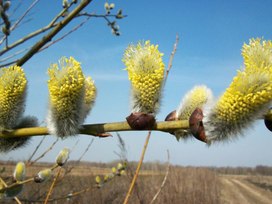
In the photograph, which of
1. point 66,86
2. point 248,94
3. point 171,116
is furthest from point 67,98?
point 248,94

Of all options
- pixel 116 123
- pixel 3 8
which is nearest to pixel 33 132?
pixel 116 123

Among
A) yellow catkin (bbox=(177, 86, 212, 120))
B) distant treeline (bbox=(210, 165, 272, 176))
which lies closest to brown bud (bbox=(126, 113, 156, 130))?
yellow catkin (bbox=(177, 86, 212, 120))

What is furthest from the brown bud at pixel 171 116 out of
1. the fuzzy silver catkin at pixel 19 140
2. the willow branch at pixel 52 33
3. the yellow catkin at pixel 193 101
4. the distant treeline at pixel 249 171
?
the distant treeline at pixel 249 171

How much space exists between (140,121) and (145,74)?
135 millimetres

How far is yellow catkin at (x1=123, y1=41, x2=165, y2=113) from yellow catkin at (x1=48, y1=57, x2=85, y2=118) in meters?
0.14

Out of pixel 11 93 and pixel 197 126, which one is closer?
pixel 197 126

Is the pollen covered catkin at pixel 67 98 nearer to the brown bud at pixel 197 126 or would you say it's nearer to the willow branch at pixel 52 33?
the brown bud at pixel 197 126

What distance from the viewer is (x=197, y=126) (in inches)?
34.6

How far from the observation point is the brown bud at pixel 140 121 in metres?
0.91

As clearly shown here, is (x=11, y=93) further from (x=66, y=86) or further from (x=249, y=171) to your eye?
(x=249, y=171)

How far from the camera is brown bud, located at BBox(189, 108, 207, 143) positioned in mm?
881

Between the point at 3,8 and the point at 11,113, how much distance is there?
792 millimetres

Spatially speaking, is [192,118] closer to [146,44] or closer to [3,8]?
[146,44]

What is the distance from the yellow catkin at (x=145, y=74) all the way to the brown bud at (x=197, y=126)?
0.48ft
